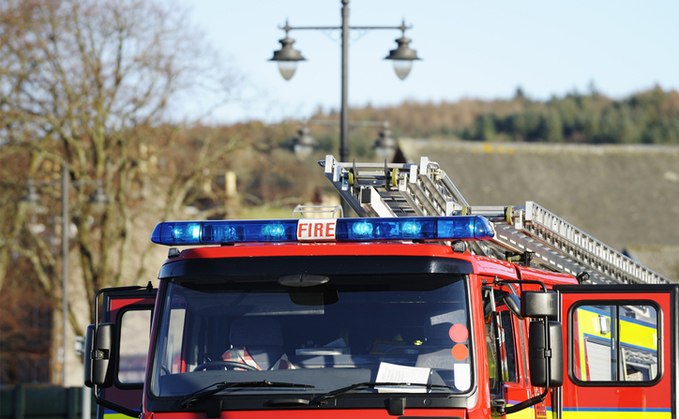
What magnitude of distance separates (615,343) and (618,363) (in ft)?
0.47

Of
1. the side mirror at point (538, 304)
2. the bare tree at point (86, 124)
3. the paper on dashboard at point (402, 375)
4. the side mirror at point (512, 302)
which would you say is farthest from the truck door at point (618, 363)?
the bare tree at point (86, 124)

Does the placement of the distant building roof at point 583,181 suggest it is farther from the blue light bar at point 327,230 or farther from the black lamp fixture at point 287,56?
the blue light bar at point 327,230

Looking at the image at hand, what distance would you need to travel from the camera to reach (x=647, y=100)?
365 feet

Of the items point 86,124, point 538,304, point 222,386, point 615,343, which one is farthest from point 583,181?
point 222,386

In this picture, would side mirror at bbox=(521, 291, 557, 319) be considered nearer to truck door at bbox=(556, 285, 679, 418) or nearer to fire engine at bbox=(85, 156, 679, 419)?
fire engine at bbox=(85, 156, 679, 419)

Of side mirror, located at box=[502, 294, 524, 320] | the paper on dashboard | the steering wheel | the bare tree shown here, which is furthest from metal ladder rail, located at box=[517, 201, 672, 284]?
the bare tree

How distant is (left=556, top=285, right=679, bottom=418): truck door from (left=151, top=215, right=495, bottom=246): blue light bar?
120 cm

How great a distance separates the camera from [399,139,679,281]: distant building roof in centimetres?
3738

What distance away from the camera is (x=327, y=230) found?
5.75 m

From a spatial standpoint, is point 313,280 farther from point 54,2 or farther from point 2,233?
point 2,233

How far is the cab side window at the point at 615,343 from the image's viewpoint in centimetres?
645

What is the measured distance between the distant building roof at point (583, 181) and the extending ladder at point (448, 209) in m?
28.4

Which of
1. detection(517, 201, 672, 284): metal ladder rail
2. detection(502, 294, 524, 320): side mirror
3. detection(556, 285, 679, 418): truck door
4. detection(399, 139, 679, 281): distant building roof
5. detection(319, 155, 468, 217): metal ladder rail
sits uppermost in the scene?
detection(399, 139, 679, 281): distant building roof

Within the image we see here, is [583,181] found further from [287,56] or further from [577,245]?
[577,245]
